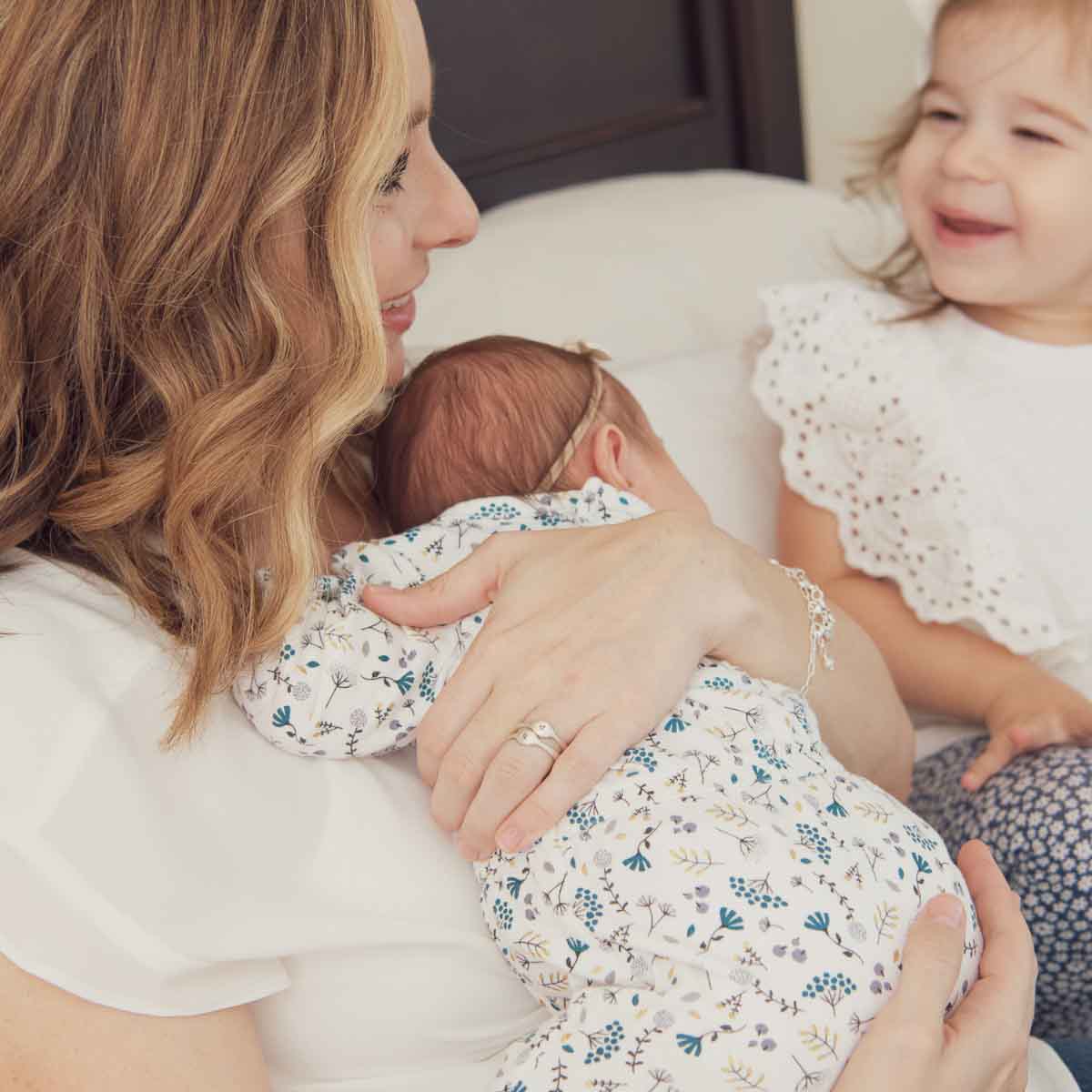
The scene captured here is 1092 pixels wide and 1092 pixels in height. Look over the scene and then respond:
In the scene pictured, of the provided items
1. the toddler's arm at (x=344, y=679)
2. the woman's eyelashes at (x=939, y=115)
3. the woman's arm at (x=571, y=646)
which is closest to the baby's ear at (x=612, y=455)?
the woman's arm at (x=571, y=646)

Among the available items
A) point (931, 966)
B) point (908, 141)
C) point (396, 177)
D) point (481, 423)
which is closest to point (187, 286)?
point (396, 177)

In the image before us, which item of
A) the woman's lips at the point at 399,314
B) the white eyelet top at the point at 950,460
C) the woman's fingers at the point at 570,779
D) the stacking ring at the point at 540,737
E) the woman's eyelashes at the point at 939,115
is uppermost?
the woman's lips at the point at 399,314

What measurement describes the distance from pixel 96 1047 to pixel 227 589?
321mm

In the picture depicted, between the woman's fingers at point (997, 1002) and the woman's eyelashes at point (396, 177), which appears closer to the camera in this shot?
the woman's fingers at point (997, 1002)

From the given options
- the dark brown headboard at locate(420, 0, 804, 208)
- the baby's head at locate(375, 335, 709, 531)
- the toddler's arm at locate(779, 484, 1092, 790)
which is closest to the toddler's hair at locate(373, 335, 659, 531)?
the baby's head at locate(375, 335, 709, 531)

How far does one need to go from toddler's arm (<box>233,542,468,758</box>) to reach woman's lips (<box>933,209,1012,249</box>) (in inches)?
38.0

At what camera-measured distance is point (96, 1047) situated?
851 mm

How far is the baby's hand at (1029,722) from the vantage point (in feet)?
4.77

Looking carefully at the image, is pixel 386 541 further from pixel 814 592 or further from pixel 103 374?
pixel 814 592

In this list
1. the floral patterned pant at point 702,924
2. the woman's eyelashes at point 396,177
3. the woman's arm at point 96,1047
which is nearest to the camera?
the woman's arm at point 96,1047

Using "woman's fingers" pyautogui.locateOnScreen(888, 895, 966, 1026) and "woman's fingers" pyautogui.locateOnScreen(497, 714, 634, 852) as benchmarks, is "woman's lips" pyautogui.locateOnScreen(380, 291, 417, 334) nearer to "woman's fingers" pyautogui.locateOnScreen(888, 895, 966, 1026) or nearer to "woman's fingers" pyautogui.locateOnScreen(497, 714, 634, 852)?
"woman's fingers" pyautogui.locateOnScreen(497, 714, 634, 852)

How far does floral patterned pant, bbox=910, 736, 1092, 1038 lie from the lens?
4.34 feet

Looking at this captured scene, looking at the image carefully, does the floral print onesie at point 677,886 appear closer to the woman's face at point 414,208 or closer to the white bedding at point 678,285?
the woman's face at point 414,208

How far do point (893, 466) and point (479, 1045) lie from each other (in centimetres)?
95
